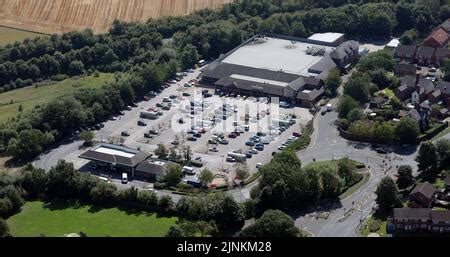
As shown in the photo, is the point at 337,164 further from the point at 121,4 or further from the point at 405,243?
the point at 121,4

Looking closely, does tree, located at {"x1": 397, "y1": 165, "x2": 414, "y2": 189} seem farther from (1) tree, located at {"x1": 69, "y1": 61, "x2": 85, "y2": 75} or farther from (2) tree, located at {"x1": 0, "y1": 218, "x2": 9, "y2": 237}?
(1) tree, located at {"x1": 69, "y1": 61, "x2": 85, "y2": 75}

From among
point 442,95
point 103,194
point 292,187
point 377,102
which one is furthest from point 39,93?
point 442,95

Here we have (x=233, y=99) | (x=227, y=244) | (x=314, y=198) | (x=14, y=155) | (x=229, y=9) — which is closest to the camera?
(x=227, y=244)

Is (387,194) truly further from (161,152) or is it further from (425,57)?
(425,57)

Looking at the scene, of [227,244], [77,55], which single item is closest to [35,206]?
[77,55]

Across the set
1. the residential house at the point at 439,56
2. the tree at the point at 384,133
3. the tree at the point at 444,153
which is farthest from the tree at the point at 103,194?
the residential house at the point at 439,56

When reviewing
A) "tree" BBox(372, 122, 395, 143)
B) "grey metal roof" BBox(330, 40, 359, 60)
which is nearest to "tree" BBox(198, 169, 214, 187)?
"tree" BBox(372, 122, 395, 143)

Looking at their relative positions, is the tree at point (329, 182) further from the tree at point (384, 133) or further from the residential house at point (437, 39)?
the residential house at point (437, 39)
